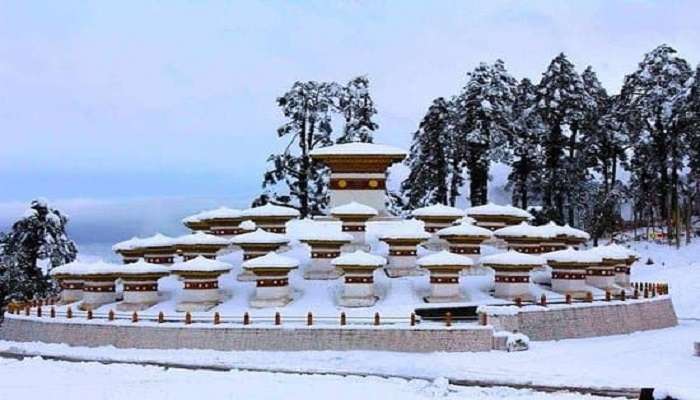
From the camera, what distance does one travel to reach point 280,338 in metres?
28.2

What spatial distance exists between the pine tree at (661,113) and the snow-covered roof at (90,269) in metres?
29.9

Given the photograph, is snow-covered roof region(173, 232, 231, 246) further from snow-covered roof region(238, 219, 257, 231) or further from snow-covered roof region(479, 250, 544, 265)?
snow-covered roof region(479, 250, 544, 265)

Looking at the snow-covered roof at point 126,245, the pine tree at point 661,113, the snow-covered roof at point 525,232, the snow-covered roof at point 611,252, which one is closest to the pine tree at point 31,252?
the snow-covered roof at point 126,245

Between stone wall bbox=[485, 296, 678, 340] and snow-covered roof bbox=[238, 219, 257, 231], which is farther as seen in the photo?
snow-covered roof bbox=[238, 219, 257, 231]

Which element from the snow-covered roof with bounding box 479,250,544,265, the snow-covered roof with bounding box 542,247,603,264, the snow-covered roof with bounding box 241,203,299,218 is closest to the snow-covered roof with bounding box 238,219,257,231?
the snow-covered roof with bounding box 241,203,299,218

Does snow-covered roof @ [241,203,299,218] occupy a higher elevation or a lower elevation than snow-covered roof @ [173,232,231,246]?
higher

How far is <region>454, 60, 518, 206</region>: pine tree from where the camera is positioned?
164ft

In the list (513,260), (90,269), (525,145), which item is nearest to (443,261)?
(513,260)

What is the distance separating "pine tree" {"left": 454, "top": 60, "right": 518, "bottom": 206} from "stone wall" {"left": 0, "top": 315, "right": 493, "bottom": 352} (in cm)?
2323

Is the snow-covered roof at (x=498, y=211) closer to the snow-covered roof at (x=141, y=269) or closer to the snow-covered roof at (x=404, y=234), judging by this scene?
the snow-covered roof at (x=404, y=234)

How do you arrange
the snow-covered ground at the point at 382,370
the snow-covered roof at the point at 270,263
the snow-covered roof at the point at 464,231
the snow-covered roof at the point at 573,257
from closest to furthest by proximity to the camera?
the snow-covered ground at the point at 382,370
the snow-covered roof at the point at 270,263
the snow-covered roof at the point at 573,257
the snow-covered roof at the point at 464,231

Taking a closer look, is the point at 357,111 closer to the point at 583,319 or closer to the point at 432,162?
the point at 432,162

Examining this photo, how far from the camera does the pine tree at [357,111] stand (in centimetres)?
5306

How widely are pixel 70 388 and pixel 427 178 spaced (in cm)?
3509
